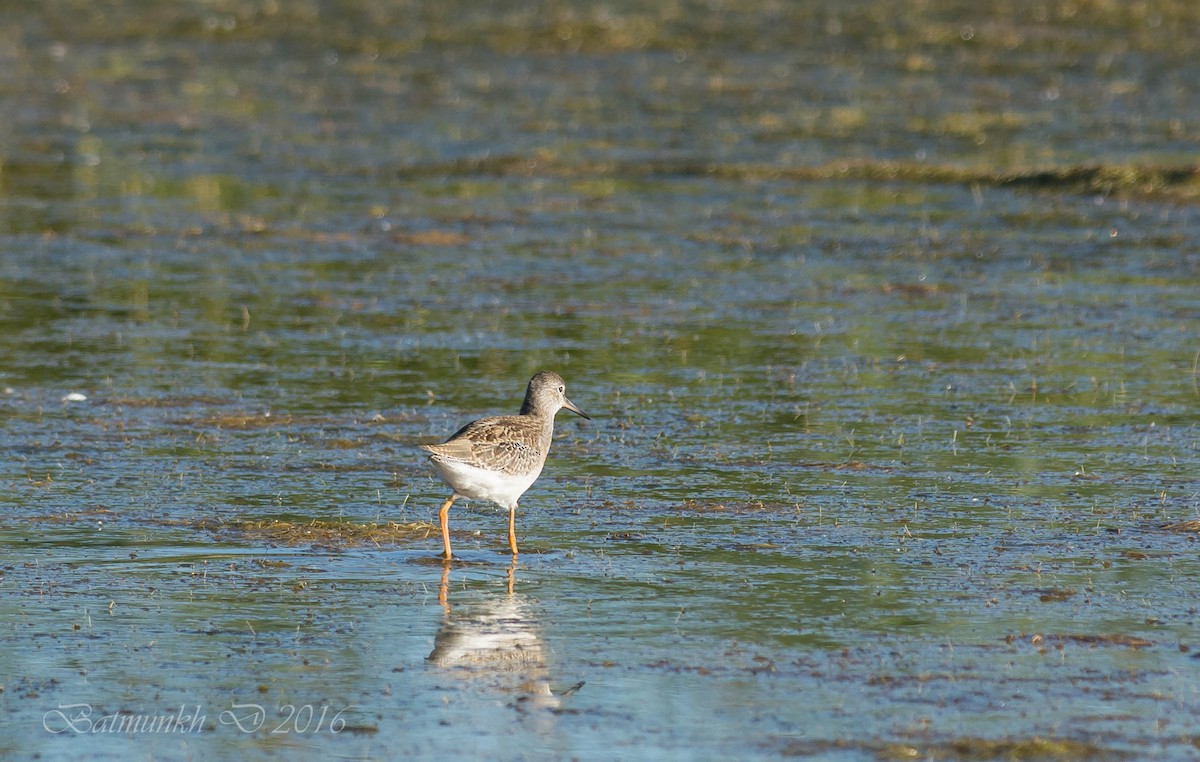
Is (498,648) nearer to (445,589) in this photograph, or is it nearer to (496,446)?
(445,589)

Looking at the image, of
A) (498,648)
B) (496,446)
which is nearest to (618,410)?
(496,446)

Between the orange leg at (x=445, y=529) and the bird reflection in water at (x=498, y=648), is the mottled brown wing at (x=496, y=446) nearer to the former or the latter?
the orange leg at (x=445, y=529)

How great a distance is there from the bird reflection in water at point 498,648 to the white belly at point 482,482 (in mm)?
811

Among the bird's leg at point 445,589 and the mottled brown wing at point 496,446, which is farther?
the mottled brown wing at point 496,446

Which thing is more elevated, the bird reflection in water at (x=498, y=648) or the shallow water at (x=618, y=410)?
the shallow water at (x=618, y=410)

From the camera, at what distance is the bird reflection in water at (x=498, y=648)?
30.2ft

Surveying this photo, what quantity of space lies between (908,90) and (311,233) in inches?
576

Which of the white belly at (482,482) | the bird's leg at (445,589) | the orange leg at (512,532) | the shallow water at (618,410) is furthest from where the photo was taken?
the orange leg at (512,532)

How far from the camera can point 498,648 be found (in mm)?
9844

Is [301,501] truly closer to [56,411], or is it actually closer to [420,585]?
[420,585]

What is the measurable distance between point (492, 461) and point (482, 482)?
0.46ft

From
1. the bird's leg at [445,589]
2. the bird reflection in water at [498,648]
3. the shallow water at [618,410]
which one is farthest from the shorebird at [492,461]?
the bird reflection in water at [498,648]

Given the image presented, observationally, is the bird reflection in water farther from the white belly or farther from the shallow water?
the white belly

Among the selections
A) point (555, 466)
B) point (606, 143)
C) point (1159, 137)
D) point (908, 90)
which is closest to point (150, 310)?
point (555, 466)
